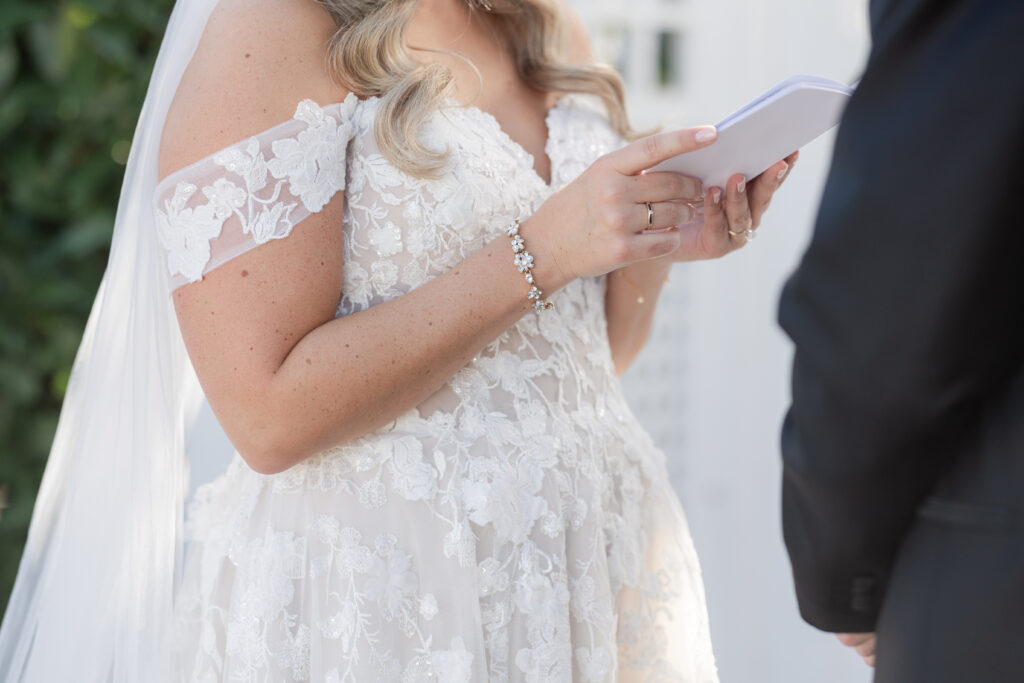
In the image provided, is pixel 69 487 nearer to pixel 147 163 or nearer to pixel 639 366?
pixel 147 163

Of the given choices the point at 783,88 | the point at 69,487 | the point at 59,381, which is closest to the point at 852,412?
Result: the point at 783,88

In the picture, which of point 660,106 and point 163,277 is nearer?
point 163,277

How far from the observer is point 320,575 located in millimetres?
1589

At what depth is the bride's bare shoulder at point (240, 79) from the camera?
1480 mm

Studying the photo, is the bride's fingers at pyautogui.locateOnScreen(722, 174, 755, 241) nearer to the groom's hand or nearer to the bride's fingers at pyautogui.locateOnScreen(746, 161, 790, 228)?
the bride's fingers at pyautogui.locateOnScreen(746, 161, 790, 228)

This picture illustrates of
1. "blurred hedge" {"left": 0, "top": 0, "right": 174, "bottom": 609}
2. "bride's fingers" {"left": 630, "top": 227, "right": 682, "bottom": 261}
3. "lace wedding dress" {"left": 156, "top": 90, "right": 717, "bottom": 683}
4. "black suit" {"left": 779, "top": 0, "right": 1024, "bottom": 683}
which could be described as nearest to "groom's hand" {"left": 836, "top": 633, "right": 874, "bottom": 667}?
"black suit" {"left": 779, "top": 0, "right": 1024, "bottom": 683}

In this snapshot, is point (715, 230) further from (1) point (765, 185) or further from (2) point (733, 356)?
(2) point (733, 356)

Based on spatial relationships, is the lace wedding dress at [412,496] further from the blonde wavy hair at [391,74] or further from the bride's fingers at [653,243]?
the bride's fingers at [653,243]

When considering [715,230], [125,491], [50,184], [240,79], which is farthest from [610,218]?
[50,184]

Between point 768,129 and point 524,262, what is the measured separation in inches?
16.1

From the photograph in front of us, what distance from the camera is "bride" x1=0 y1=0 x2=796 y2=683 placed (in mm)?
1499

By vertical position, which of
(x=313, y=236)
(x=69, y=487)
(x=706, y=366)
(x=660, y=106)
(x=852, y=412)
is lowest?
(x=852, y=412)

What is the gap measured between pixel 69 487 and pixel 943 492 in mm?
1421

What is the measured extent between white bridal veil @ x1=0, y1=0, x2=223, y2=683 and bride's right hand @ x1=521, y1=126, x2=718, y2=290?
65cm
